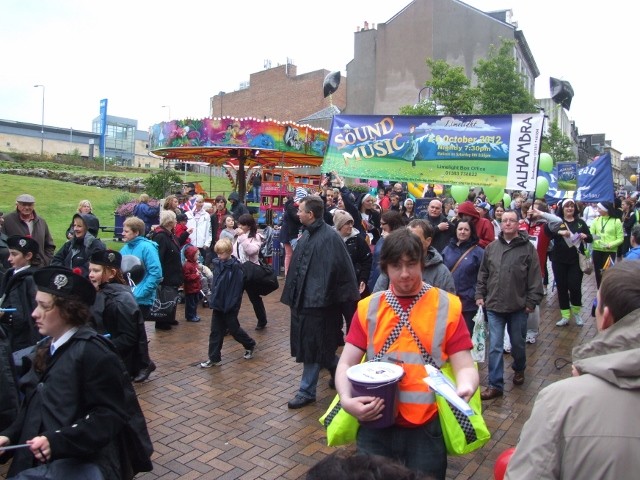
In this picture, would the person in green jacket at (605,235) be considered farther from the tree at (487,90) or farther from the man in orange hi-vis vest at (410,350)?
the tree at (487,90)

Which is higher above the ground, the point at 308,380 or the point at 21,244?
the point at 21,244

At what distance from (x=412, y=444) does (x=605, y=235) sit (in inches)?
326

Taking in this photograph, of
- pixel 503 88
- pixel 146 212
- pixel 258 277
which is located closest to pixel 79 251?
pixel 258 277

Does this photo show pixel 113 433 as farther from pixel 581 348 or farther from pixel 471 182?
pixel 471 182

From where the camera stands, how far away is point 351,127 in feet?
26.2

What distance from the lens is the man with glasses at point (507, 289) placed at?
18.0 feet

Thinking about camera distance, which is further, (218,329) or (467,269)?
(218,329)

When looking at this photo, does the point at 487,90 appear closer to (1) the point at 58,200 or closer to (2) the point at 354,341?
(1) the point at 58,200

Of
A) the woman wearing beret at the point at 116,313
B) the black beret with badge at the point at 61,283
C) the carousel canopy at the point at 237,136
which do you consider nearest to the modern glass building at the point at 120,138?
the carousel canopy at the point at 237,136

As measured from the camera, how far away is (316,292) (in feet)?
17.2

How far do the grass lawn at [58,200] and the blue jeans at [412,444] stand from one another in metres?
15.3

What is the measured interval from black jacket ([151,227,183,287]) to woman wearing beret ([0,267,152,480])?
520 cm

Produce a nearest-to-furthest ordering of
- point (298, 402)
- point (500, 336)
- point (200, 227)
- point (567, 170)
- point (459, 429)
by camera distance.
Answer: point (459, 429), point (298, 402), point (500, 336), point (200, 227), point (567, 170)

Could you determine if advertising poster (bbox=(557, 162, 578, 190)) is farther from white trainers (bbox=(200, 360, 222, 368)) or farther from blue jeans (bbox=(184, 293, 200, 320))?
white trainers (bbox=(200, 360, 222, 368))
